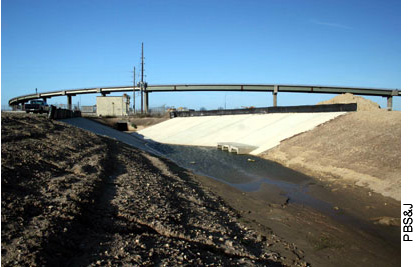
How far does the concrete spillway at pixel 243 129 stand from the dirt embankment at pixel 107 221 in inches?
651

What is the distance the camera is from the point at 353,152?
18.0 meters

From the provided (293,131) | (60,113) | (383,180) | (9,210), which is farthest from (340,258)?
(60,113)

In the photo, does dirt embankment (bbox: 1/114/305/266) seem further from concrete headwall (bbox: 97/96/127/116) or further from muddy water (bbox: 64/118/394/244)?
concrete headwall (bbox: 97/96/127/116)

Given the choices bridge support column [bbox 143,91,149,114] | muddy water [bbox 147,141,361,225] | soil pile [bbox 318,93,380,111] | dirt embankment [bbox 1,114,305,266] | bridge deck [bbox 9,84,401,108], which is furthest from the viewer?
bridge support column [bbox 143,91,149,114]

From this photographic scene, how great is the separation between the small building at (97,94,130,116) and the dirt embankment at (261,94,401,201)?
51.1 m

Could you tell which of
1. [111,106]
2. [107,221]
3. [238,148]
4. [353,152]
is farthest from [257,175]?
[111,106]

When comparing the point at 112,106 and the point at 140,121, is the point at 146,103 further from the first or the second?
the point at 140,121

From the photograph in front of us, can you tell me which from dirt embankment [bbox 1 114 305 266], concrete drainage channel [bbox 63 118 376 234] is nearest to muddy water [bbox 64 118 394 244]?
concrete drainage channel [bbox 63 118 376 234]

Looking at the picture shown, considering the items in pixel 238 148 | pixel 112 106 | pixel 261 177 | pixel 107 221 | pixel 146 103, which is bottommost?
pixel 261 177

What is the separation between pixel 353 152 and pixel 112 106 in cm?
5992

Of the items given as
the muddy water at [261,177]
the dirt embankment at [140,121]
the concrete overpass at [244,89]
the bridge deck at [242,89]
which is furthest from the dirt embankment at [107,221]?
the bridge deck at [242,89]

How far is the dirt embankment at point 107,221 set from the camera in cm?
519

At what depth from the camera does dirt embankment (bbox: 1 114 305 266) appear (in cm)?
519

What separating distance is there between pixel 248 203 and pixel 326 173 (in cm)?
757
